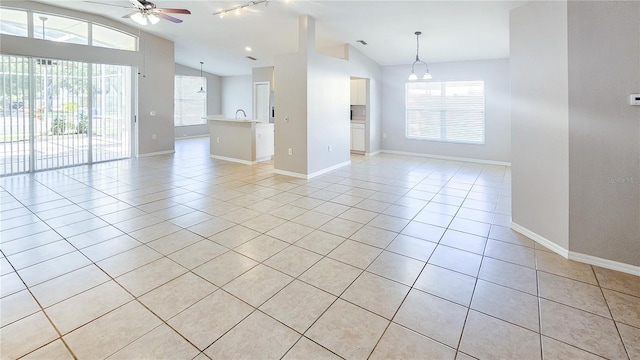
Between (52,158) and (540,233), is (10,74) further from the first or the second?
(540,233)

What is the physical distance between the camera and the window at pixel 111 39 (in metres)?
7.00

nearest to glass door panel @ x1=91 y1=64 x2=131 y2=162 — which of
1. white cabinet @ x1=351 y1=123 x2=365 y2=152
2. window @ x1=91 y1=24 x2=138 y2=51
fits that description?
window @ x1=91 y1=24 x2=138 y2=51

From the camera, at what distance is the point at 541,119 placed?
10.3ft

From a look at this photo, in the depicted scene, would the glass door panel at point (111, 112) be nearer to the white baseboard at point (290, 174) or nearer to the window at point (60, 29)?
the window at point (60, 29)

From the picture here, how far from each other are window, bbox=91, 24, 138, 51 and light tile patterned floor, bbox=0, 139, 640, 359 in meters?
4.17

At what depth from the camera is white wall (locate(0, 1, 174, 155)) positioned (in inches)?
253

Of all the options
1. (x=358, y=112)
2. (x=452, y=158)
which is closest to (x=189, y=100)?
(x=358, y=112)

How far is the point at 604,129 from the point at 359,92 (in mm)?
6424

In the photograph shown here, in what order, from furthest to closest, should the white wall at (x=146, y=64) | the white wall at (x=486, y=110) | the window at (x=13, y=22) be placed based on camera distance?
the white wall at (x=486, y=110), the white wall at (x=146, y=64), the window at (x=13, y=22)

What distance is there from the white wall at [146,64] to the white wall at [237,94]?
4112mm

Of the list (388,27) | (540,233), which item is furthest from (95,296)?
(388,27)

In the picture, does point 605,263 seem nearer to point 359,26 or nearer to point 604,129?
point 604,129

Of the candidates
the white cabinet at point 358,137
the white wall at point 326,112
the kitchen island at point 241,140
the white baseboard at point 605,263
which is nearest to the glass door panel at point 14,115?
the kitchen island at point 241,140

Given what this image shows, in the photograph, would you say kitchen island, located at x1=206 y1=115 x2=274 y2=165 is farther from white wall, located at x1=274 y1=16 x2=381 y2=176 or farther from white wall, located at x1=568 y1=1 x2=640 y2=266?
white wall, located at x1=568 y1=1 x2=640 y2=266
